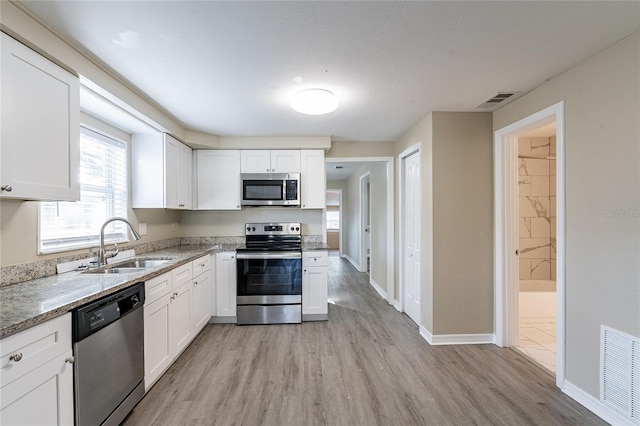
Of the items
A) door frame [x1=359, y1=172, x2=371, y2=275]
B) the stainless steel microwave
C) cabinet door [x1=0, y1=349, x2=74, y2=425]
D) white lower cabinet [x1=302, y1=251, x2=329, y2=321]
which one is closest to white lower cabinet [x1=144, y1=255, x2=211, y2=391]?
cabinet door [x1=0, y1=349, x2=74, y2=425]

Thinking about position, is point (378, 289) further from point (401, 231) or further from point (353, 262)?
point (353, 262)

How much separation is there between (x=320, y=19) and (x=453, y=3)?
0.66m

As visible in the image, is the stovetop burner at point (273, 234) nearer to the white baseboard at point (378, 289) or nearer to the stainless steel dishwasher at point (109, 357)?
the white baseboard at point (378, 289)

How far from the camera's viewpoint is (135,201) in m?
2.89

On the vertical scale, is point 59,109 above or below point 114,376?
above

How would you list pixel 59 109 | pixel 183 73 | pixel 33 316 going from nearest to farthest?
pixel 33 316, pixel 59 109, pixel 183 73

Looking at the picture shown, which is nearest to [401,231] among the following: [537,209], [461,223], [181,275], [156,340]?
[461,223]

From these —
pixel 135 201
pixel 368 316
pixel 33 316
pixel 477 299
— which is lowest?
pixel 368 316

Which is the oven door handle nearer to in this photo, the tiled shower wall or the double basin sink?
the double basin sink

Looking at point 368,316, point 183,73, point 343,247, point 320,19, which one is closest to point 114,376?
point 183,73

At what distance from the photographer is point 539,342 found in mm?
2877

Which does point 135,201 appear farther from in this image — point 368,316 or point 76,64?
point 368,316

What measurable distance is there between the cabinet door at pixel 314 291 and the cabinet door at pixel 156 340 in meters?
1.49

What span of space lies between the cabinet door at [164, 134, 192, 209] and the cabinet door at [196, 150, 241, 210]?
6.3 inches
